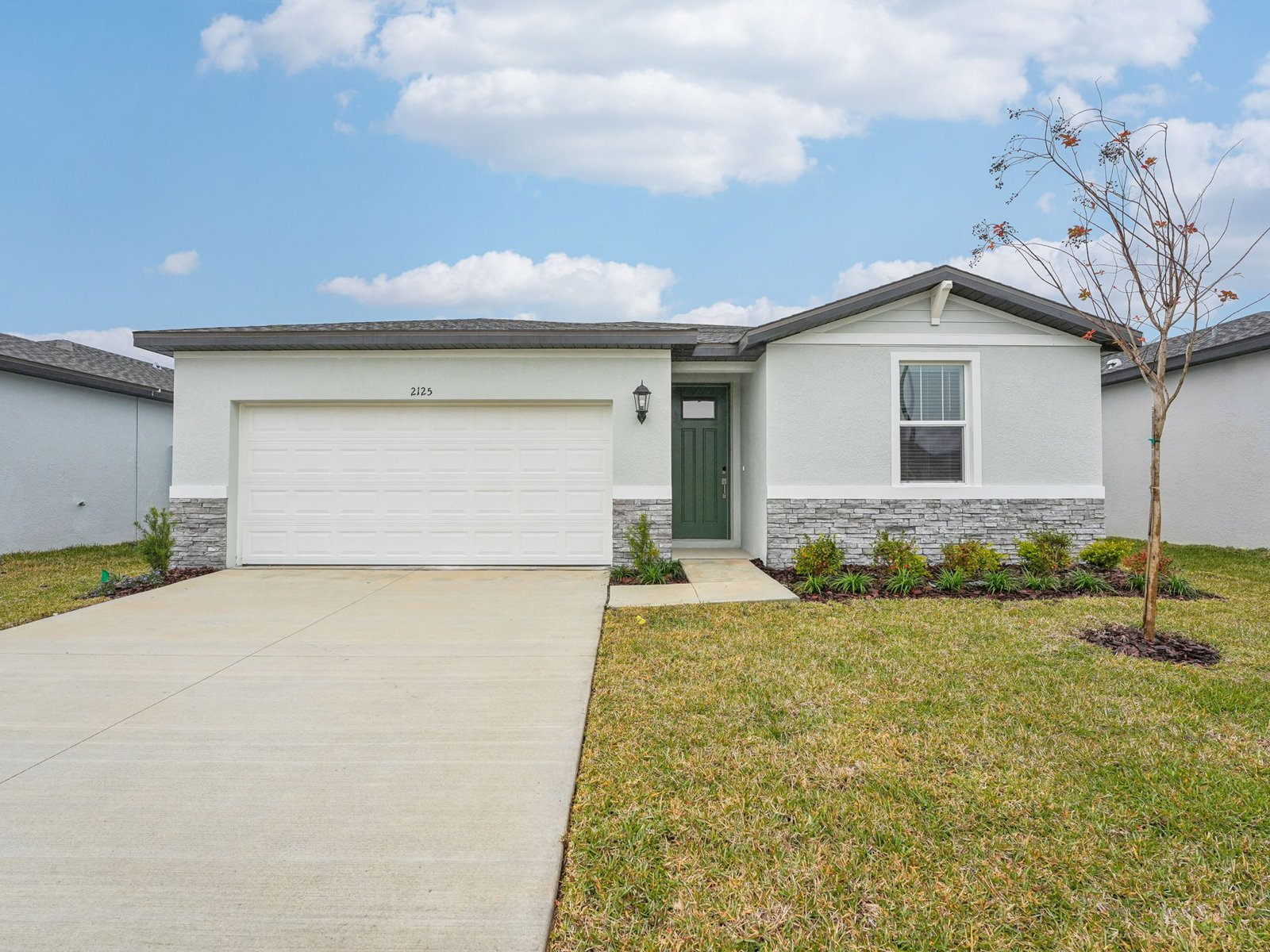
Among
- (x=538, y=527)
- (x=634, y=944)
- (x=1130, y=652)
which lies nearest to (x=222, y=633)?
(x=538, y=527)

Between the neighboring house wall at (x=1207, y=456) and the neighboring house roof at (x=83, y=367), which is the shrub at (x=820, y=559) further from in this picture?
the neighboring house roof at (x=83, y=367)

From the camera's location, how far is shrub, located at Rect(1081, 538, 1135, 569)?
8078 millimetres

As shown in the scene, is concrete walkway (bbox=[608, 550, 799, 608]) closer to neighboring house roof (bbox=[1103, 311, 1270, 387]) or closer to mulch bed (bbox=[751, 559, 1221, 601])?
mulch bed (bbox=[751, 559, 1221, 601])

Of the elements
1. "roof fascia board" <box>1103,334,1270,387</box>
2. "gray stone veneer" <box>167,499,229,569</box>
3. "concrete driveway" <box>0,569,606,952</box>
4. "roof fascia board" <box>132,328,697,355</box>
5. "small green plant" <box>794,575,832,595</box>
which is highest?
"roof fascia board" <box>1103,334,1270,387</box>

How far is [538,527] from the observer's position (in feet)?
29.4

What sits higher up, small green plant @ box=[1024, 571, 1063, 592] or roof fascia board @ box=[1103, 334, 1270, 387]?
roof fascia board @ box=[1103, 334, 1270, 387]

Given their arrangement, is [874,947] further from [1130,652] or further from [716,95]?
[716,95]

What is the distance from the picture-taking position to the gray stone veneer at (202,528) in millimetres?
8844

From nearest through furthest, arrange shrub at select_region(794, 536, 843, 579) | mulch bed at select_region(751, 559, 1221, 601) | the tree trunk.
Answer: the tree trunk
mulch bed at select_region(751, 559, 1221, 601)
shrub at select_region(794, 536, 843, 579)

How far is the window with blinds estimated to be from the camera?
344 inches

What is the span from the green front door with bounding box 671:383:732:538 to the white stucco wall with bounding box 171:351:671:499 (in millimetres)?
2075

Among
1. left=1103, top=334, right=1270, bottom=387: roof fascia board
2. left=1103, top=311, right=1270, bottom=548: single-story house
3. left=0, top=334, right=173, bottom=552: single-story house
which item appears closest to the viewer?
left=1103, top=334, right=1270, bottom=387: roof fascia board

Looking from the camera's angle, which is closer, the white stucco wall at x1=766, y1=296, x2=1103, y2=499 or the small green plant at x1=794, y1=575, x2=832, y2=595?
the small green plant at x1=794, y1=575, x2=832, y2=595

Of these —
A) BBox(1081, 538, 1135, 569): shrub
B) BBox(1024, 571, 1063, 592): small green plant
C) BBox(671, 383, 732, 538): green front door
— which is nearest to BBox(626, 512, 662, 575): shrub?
BBox(671, 383, 732, 538): green front door
